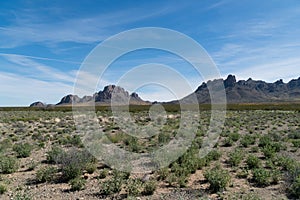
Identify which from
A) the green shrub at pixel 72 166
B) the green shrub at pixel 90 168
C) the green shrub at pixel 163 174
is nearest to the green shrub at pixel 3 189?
the green shrub at pixel 72 166

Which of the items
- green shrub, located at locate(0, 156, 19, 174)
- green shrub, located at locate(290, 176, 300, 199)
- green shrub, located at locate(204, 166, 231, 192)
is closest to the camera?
green shrub, located at locate(290, 176, 300, 199)

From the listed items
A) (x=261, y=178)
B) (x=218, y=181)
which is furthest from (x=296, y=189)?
(x=218, y=181)

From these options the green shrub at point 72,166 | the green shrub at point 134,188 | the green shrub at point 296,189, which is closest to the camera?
the green shrub at point 296,189

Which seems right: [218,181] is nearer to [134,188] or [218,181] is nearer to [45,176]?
[134,188]

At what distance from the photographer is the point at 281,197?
8.37m

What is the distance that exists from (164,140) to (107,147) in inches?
149

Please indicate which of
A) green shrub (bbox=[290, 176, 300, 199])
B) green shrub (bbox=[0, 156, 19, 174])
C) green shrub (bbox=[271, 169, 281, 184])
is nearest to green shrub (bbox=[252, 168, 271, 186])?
green shrub (bbox=[271, 169, 281, 184])

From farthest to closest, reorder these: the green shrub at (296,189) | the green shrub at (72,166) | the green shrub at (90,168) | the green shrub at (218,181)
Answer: the green shrub at (90,168) < the green shrub at (72,166) < the green shrub at (218,181) < the green shrub at (296,189)

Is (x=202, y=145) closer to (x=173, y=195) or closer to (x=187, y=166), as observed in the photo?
(x=187, y=166)

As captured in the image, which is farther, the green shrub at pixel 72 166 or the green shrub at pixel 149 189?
the green shrub at pixel 72 166

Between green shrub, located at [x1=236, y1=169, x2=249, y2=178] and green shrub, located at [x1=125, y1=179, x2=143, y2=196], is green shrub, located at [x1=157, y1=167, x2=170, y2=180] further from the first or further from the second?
green shrub, located at [x1=236, y1=169, x2=249, y2=178]

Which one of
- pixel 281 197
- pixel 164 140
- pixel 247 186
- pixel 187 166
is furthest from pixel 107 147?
pixel 281 197

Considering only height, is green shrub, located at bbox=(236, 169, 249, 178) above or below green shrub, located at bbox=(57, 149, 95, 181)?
below

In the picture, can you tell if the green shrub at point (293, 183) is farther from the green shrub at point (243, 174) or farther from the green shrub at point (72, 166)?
the green shrub at point (72, 166)
